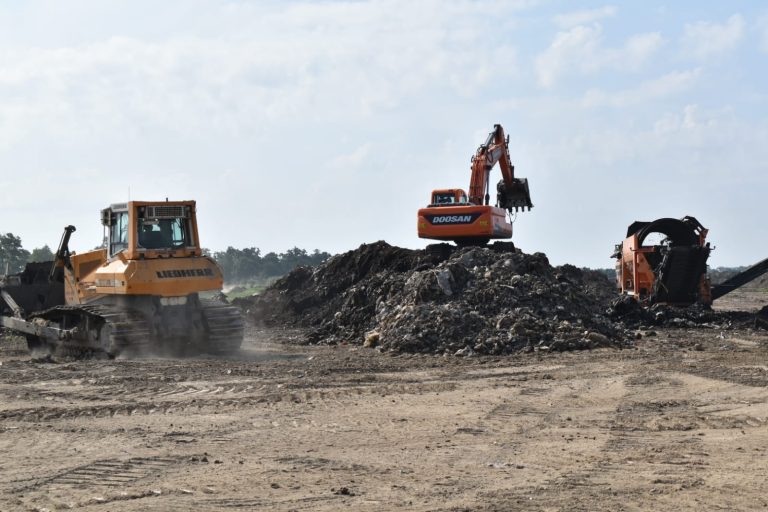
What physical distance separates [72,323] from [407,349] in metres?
6.10

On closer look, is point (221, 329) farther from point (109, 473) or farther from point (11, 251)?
point (11, 251)

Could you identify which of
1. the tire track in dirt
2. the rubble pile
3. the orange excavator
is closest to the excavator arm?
the orange excavator

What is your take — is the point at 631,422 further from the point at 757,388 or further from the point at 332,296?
the point at 332,296

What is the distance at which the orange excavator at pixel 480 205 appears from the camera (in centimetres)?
2355

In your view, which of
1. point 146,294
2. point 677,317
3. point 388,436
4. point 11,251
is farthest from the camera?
point 11,251

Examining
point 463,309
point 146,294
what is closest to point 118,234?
point 146,294

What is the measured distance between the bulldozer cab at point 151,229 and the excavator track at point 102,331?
1064mm

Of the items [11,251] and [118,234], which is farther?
[11,251]

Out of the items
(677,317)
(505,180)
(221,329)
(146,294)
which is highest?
(505,180)

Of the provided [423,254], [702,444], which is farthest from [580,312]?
[702,444]

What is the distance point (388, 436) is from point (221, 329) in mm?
8780

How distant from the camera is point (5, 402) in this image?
11492 mm

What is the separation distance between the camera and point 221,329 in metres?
17.2

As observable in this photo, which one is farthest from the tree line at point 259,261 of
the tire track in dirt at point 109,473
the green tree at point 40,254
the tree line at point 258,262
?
the tire track in dirt at point 109,473
